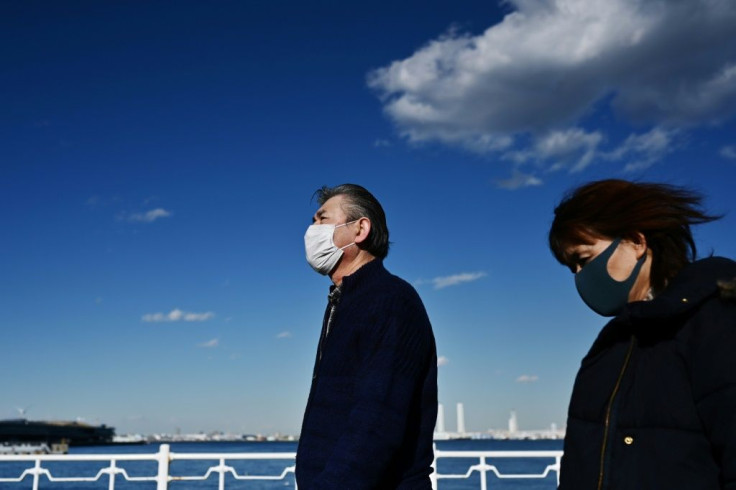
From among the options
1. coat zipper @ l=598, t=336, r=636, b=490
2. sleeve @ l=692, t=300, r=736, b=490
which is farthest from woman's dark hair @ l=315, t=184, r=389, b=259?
sleeve @ l=692, t=300, r=736, b=490

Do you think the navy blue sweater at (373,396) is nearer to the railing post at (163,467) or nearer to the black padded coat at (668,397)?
the black padded coat at (668,397)

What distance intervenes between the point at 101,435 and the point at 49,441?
19.8 m

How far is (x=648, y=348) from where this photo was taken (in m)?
1.61

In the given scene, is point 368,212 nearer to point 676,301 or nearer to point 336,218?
point 336,218

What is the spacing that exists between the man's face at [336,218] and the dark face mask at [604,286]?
106 centimetres

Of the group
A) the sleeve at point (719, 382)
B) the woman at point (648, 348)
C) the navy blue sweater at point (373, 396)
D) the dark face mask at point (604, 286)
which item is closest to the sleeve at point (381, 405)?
the navy blue sweater at point (373, 396)

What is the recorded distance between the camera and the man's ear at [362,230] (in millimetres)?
2604

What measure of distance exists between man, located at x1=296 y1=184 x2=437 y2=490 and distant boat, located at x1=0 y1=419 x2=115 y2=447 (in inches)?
3882

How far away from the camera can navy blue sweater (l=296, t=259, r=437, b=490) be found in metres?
2.01

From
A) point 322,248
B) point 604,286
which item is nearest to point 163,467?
point 322,248

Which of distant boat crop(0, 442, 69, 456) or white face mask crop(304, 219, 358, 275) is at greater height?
white face mask crop(304, 219, 358, 275)

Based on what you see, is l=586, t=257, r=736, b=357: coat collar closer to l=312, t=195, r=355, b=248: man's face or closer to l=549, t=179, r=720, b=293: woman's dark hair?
l=549, t=179, r=720, b=293: woman's dark hair

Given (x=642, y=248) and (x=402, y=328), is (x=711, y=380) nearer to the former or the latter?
(x=642, y=248)

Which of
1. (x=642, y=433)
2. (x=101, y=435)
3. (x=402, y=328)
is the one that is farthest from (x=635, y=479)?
(x=101, y=435)
